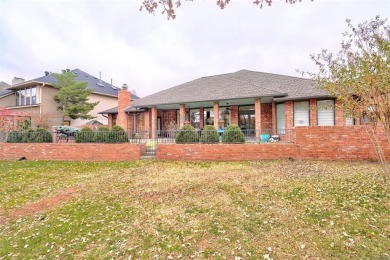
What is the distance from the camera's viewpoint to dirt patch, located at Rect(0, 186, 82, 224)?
4598mm

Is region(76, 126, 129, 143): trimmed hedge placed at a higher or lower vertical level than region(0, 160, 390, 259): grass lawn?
higher

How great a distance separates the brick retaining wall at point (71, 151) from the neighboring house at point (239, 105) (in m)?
1.87

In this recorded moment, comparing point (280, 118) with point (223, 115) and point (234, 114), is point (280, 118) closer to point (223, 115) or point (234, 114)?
point (234, 114)

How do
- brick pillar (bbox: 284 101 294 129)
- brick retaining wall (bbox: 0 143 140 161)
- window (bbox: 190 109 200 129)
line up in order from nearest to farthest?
brick retaining wall (bbox: 0 143 140 161), brick pillar (bbox: 284 101 294 129), window (bbox: 190 109 200 129)

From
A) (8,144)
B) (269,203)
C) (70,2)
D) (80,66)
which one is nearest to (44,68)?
(80,66)

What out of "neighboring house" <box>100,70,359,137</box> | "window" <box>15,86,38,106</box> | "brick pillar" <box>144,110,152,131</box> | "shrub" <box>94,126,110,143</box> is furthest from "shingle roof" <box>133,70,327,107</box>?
"window" <box>15,86,38,106</box>

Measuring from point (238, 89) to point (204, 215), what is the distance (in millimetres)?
13517

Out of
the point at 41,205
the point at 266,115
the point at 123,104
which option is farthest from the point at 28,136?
the point at 266,115

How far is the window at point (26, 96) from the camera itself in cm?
2333

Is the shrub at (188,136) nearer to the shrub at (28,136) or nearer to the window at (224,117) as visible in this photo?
the shrub at (28,136)

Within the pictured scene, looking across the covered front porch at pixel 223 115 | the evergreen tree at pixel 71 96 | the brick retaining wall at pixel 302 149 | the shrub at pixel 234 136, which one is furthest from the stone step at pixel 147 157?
the evergreen tree at pixel 71 96

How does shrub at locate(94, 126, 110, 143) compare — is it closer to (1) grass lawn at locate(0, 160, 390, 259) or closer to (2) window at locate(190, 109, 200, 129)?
(1) grass lawn at locate(0, 160, 390, 259)

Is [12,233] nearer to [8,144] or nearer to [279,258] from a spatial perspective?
[279,258]

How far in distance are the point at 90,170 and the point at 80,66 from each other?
28597 mm
